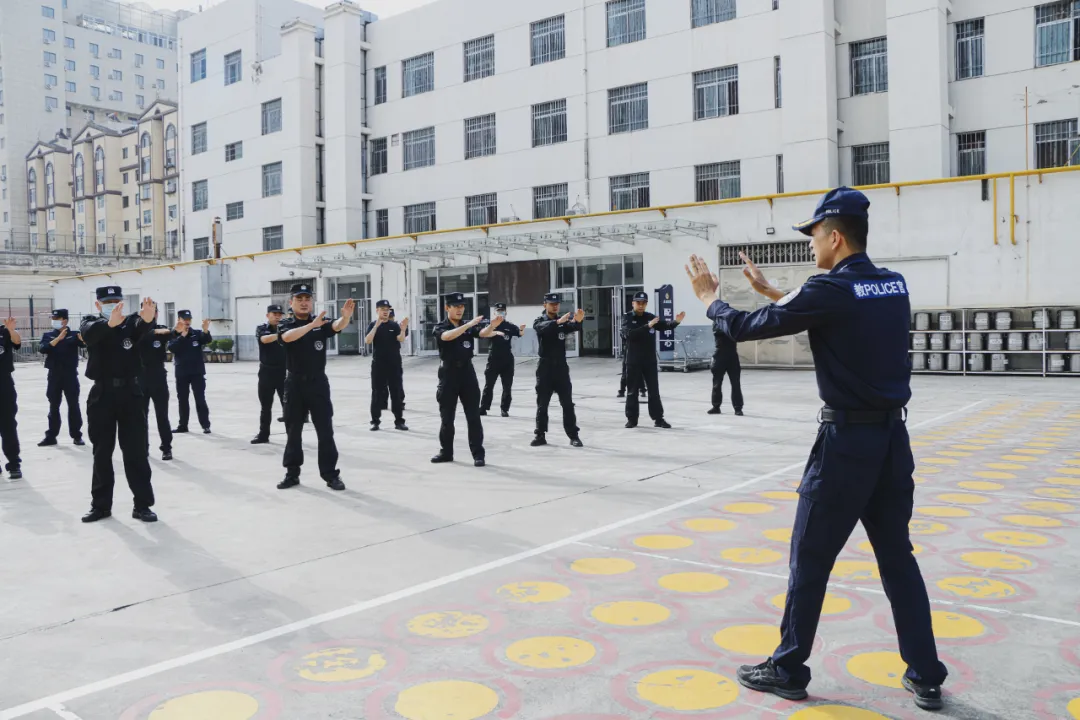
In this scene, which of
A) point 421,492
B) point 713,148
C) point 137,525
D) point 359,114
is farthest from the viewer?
point 359,114

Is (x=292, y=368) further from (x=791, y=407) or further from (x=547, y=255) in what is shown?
(x=547, y=255)

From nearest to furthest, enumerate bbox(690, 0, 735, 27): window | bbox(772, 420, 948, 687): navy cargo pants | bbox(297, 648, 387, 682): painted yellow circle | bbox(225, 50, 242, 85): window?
bbox(772, 420, 948, 687): navy cargo pants
bbox(297, 648, 387, 682): painted yellow circle
bbox(690, 0, 735, 27): window
bbox(225, 50, 242, 85): window

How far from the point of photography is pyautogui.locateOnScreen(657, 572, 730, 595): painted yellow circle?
483cm

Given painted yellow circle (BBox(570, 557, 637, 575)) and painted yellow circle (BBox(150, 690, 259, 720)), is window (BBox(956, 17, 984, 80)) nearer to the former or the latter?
painted yellow circle (BBox(570, 557, 637, 575))

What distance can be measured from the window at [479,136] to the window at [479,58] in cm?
164

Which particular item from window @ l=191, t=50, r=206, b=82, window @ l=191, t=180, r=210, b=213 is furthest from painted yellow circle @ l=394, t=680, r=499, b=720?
window @ l=191, t=50, r=206, b=82

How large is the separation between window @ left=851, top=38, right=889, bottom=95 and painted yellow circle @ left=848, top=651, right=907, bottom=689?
79.3 ft

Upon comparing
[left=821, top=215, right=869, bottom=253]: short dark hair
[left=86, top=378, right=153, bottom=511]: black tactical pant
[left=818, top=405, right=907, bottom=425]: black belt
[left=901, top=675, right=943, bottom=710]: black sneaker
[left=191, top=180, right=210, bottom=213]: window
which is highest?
[left=191, top=180, right=210, bottom=213]: window

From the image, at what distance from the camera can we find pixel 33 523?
682 centimetres

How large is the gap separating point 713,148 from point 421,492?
71.4ft

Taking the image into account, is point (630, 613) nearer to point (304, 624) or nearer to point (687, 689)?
point (687, 689)

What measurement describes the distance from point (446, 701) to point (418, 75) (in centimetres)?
3312

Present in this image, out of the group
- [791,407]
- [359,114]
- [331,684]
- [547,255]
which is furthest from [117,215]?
[331,684]

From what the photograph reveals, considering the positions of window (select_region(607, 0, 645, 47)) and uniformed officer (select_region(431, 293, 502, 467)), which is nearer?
uniformed officer (select_region(431, 293, 502, 467))
